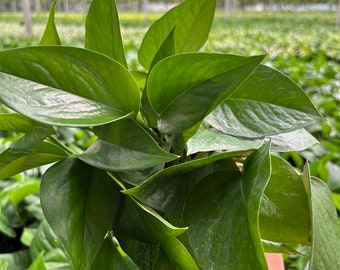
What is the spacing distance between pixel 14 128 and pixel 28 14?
690 cm

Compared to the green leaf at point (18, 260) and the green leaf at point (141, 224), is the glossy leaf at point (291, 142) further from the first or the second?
the green leaf at point (18, 260)

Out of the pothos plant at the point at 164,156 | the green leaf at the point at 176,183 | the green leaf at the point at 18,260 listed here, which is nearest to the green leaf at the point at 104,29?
the pothos plant at the point at 164,156

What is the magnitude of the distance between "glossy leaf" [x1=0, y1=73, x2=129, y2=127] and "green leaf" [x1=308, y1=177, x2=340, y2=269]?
6.0 inches

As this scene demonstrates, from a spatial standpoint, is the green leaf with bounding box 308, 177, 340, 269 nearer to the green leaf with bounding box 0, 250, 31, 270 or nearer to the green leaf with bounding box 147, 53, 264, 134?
the green leaf with bounding box 147, 53, 264, 134

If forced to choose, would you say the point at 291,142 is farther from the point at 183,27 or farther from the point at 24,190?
the point at 24,190

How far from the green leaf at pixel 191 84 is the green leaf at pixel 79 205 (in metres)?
0.07

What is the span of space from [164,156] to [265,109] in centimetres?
11

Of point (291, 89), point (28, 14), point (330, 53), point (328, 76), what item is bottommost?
point (28, 14)

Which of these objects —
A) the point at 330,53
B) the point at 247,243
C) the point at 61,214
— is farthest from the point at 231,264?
the point at 330,53

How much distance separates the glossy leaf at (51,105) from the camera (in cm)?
29

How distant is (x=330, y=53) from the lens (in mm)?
2947

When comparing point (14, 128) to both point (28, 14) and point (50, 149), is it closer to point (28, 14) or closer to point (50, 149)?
point (50, 149)

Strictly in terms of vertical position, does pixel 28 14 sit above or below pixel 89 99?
below

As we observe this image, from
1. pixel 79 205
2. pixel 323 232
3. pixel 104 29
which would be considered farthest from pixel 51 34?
pixel 323 232
